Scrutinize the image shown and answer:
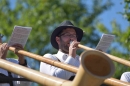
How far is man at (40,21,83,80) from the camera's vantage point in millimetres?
6355

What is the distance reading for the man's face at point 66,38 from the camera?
6.79m

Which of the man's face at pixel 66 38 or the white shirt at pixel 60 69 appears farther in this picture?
the man's face at pixel 66 38

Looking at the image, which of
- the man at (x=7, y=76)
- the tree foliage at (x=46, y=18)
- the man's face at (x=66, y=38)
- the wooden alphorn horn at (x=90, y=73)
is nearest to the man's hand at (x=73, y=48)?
the man's face at (x=66, y=38)

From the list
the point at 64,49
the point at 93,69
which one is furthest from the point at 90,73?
the point at 64,49

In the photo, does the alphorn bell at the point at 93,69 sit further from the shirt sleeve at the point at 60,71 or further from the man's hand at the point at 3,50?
the shirt sleeve at the point at 60,71

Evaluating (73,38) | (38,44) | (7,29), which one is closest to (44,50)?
(38,44)

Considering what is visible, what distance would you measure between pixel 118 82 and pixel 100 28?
18.0 m

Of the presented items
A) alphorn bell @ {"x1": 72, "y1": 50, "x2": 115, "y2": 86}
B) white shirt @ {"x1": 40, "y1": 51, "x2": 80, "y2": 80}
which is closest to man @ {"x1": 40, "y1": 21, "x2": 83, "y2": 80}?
white shirt @ {"x1": 40, "y1": 51, "x2": 80, "y2": 80}

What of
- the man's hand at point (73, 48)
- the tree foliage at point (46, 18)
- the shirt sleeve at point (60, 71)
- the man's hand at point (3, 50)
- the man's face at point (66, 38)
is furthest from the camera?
the tree foliage at point (46, 18)

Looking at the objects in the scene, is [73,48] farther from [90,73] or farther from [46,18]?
[46,18]

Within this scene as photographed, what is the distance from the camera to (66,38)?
682 cm

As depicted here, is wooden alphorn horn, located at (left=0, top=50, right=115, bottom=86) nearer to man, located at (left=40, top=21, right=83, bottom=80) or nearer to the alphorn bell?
the alphorn bell

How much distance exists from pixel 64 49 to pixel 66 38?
0.45 ft

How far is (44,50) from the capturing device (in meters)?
22.9
